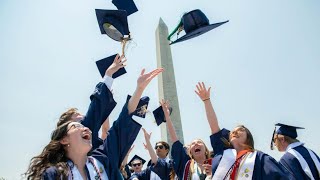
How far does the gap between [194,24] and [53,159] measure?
11.6ft

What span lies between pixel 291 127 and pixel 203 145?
158 centimetres

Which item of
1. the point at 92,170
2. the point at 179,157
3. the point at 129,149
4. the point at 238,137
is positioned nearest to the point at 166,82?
the point at 179,157

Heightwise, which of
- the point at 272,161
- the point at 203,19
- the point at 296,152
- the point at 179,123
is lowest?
the point at 179,123

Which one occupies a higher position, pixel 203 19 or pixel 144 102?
pixel 203 19

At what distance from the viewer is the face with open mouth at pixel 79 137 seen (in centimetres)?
253

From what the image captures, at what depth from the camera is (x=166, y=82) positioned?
16953 millimetres

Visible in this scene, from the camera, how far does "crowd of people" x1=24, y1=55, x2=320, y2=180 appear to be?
2.50 metres

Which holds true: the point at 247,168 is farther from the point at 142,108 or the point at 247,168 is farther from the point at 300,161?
the point at 300,161

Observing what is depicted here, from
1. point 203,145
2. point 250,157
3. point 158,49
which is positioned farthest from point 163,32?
point 250,157

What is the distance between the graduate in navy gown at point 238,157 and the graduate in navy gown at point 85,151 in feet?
3.90

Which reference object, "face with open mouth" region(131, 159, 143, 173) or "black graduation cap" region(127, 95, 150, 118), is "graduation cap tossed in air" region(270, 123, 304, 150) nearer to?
"black graduation cap" region(127, 95, 150, 118)

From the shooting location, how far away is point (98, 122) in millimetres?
2863

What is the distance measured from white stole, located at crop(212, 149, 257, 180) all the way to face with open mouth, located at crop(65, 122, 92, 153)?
1.43 meters

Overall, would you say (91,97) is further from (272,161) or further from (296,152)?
(296,152)
